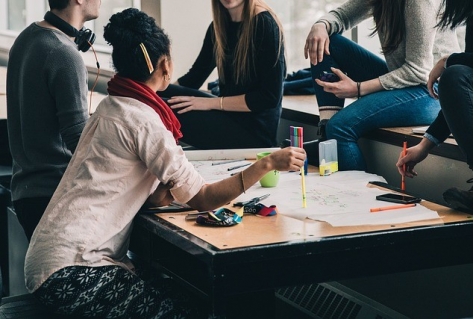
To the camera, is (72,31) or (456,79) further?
(72,31)

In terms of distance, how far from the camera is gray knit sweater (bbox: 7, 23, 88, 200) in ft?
7.79

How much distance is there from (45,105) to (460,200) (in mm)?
1213

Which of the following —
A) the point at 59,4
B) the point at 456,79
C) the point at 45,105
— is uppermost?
the point at 59,4

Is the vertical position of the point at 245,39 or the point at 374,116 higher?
the point at 245,39

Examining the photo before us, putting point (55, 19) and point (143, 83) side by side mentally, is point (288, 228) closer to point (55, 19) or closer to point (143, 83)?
point (143, 83)

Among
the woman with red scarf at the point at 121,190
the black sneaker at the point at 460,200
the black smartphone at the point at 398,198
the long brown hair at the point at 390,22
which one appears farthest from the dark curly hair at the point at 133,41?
the long brown hair at the point at 390,22

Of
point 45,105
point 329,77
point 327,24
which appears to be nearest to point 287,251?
point 45,105

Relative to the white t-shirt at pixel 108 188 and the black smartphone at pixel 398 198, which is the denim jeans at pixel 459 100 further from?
the white t-shirt at pixel 108 188

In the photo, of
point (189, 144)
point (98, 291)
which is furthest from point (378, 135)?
point (98, 291)

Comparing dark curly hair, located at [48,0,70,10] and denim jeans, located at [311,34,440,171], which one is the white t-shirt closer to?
dark curly hair, located at [48,0,70,10]

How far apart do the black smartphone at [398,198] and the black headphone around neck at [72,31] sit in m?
1.06

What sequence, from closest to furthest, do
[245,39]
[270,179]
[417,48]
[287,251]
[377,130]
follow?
[287,251], [270,179], [417,48], [377,130], [245,39]

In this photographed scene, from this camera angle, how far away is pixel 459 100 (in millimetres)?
1970

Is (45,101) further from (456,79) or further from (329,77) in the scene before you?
(456,79)
